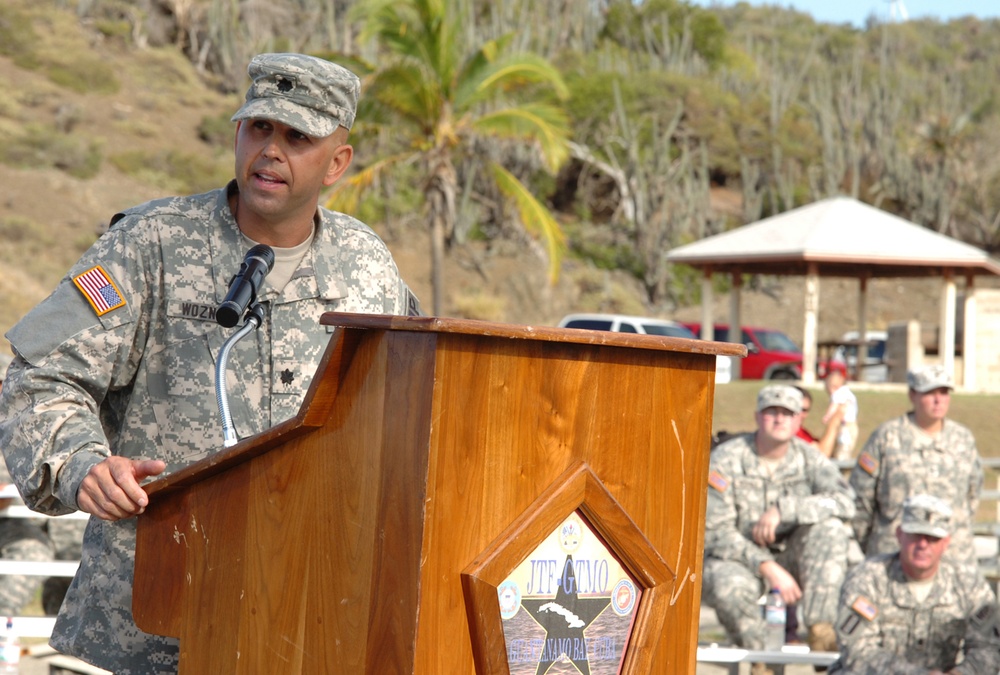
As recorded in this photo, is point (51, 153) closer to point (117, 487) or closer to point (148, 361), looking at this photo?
point (148, 361)

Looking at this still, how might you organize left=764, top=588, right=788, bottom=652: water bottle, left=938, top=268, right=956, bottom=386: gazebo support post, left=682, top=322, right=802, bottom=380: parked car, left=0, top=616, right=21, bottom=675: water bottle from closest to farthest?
left=0, top=616, right=21, bottom=675: water bottle < left=764, top=588, right=788, bottom=652: water bottle < left=938, top=268, right=956, bottom=386: gazebo support post < left=682, top=322, right=802, bottom=380: parked car

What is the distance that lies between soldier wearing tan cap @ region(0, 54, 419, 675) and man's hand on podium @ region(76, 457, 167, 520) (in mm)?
164

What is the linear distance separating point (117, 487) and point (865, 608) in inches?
167

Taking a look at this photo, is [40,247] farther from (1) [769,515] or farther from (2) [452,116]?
(1) [769,515]

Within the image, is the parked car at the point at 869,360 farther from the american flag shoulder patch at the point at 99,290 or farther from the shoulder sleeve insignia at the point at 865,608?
the american flag shoulder patch at the point at 99,290

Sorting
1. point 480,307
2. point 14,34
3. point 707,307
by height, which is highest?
point 14,34

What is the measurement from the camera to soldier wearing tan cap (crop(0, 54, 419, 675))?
2.07 meters

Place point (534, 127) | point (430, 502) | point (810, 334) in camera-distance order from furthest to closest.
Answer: point (810, 334), point (534, 127), point (430, 502)

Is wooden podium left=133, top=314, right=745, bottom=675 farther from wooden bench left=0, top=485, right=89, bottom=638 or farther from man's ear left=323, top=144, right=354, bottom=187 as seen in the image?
wooden bench left=0, top=485, right=89, bottom=638

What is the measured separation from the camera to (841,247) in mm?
21203

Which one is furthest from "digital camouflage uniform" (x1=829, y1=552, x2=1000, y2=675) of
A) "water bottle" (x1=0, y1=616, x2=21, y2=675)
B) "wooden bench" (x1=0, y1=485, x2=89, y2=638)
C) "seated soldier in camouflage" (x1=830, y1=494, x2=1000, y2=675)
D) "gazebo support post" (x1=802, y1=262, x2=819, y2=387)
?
"gazebo support post" (x1=802, y1=262, x2=819, y2=387)

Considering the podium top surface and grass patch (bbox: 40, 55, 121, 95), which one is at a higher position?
grass patch (bbox: 40, 55, 121, 95)

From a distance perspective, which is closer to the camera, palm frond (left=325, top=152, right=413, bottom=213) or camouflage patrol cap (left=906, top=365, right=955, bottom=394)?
camouflage patrol cap (left=906, top=365, right=955, bottom=394)

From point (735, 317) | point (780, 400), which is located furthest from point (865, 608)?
point (735, 317)
